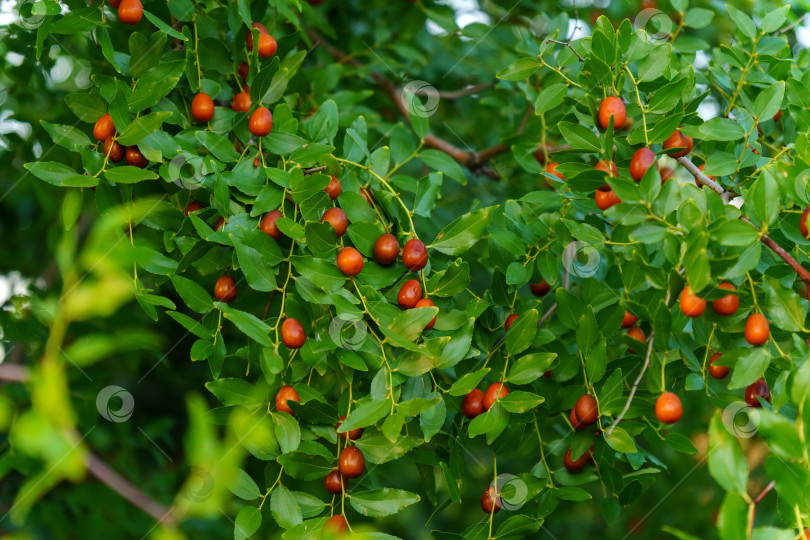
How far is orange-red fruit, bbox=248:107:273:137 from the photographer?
1.22 meters

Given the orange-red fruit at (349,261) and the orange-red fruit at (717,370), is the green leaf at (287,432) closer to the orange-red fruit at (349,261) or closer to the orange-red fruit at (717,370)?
the orange-red fruit at (349,261)

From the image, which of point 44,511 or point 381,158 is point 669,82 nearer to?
point 381,158

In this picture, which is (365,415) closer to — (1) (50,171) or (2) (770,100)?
(1) (50,171)

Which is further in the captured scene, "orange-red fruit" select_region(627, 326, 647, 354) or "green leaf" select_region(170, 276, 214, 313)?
"orange-red fruit" select_region(627, 326, 647, 354)

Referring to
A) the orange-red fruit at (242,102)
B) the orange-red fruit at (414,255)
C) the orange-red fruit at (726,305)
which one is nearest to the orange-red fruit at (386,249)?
the orange-red fruit at (414,255)

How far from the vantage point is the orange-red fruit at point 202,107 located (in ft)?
4.10

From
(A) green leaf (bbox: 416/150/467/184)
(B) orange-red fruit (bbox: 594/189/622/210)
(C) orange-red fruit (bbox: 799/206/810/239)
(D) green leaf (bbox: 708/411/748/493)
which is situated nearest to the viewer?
(D) green leaf (bbox: 708/411/748/493)

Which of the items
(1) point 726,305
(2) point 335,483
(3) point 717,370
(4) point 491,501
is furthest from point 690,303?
(2) point 335,483

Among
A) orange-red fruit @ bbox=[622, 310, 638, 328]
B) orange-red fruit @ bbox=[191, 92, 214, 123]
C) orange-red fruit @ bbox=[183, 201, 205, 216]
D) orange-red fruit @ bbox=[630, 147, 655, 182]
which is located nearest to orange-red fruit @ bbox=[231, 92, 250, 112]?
orange-red fruit @ bbox=[191, 92, 214, 123]

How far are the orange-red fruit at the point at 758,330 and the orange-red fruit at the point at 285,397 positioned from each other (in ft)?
2.17

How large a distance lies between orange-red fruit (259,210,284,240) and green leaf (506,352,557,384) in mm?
430

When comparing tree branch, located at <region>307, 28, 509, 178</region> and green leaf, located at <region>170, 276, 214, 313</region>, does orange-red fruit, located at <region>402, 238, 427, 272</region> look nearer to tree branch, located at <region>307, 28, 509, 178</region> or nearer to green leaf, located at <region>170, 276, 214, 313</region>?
green leaf, located at <region>170, 276, 214, 313</region>

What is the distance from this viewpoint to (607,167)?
1.17 meters

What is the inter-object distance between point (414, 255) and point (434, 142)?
943 mm
